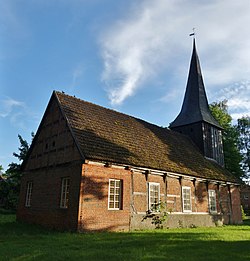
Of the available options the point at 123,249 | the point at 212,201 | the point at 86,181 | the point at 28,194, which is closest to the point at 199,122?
the point at 212,201

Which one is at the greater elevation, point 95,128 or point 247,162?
point 247,162

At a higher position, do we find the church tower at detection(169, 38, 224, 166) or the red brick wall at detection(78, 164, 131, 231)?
the church tower at detection(169, 38, 224, 166)

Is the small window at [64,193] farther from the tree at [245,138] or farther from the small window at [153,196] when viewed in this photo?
the tree at [245,138]

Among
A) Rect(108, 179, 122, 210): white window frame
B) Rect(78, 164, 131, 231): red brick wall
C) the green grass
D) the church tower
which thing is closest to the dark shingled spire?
the church tower

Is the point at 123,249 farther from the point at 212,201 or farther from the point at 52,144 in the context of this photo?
the point at 212,201

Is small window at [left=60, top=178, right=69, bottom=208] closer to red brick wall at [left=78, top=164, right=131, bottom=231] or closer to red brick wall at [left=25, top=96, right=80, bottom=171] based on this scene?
red brick wall at [left=25, top=96, right=80, bottom=171]

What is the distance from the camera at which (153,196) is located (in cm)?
1603

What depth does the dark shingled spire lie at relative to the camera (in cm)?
2574

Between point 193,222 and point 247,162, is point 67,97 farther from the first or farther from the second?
point 247,162

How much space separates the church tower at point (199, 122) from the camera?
982 inches

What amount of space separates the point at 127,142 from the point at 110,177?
136 inches

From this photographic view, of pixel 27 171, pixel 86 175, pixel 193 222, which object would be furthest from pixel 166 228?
pixel 27 171

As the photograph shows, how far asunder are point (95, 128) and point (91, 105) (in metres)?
3.05

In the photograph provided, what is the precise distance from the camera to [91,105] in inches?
727
